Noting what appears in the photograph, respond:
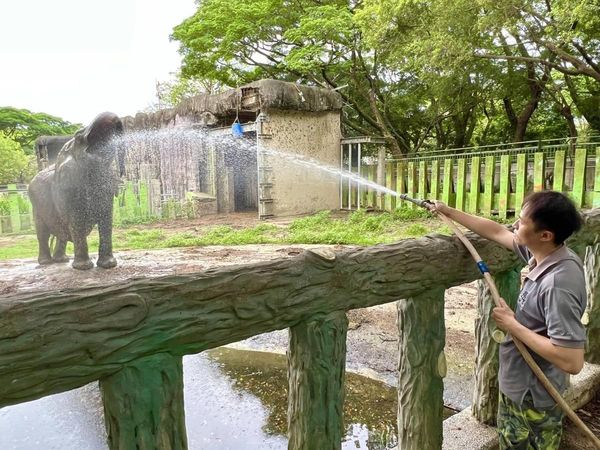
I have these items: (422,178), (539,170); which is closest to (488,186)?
(539,170)

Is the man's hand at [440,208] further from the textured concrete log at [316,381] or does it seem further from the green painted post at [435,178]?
the green painted post at [435,178]

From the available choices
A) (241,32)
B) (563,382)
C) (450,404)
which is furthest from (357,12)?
(563,382)

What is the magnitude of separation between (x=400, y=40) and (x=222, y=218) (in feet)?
21.5

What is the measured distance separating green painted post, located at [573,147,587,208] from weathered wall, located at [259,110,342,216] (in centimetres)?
651

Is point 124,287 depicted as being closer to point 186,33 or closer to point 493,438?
point 493,438

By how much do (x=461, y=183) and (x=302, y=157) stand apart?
4.49m

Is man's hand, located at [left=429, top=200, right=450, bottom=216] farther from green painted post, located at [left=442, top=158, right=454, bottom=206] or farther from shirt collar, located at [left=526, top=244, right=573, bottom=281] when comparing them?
green painted post, located at [left=442, top=158, right=454, bottom=206]

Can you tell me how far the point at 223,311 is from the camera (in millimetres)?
1257

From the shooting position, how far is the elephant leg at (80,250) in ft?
18.1

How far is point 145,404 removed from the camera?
1171 millimetres

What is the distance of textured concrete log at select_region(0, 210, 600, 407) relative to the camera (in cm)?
97

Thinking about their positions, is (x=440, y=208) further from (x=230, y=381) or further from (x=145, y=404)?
(x=230, y=381)

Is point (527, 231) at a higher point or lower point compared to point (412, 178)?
higher

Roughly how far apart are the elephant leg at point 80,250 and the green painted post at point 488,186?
744 cm
